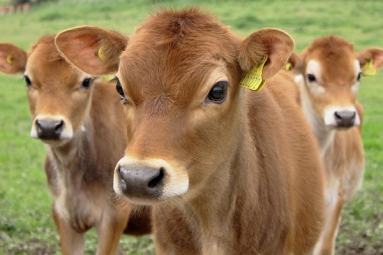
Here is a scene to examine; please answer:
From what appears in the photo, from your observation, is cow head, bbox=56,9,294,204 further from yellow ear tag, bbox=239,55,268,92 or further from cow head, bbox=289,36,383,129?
cow head, bbox=289,36,383,129

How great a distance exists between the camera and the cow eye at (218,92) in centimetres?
359

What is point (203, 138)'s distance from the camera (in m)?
3.57

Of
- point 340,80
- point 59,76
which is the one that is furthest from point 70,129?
point 340,80

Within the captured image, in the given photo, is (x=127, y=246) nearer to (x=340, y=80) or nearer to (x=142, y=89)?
(x=340, y=80)

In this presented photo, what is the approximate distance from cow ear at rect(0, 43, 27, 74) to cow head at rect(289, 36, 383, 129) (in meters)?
3.09

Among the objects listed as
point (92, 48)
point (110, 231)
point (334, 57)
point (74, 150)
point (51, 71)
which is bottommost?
point (110, 231)

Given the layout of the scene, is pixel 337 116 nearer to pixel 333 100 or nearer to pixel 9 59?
pixel 333 100

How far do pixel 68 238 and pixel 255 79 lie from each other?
10.1 feet

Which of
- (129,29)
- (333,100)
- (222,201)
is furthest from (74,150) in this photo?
(129,29)

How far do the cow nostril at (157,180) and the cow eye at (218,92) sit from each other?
592 millimetres

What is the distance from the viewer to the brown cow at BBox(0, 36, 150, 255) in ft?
19.6

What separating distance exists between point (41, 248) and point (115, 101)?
164cm

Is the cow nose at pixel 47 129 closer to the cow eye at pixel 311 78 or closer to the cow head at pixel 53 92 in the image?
the cow head at pixel 53 92

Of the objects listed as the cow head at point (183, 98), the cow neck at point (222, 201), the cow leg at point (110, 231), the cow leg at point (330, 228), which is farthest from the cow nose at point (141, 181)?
the cow leg at point (330, 228)
